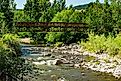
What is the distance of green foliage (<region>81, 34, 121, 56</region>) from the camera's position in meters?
41.2

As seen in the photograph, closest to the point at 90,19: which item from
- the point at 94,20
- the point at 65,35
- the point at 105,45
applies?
the point at 94,20

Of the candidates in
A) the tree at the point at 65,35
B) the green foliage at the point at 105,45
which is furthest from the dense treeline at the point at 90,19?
the green foliage at the point at 105,45

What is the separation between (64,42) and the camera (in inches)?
2692

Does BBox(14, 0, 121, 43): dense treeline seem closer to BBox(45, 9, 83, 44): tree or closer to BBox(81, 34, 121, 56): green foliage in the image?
BBox(45, 9, 83, 44): tree

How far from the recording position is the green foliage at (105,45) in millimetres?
41247

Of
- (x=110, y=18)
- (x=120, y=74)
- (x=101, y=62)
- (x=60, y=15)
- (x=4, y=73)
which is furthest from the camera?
(x=60, y=15)

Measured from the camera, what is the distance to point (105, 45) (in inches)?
1866

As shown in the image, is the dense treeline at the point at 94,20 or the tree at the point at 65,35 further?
the tree at the point at 65,35

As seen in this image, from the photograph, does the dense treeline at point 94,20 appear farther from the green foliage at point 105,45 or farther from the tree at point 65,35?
the green foliage at point 105,45

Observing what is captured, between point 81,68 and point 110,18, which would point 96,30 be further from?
point 81,68

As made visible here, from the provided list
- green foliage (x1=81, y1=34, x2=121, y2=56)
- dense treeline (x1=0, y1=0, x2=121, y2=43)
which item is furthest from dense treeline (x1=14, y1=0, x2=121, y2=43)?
green foliage (x1=81, y1=34, x2=121, y2=56)

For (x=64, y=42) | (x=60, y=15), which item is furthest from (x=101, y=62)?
(x=60, y=15)

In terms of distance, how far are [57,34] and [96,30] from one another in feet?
28.0

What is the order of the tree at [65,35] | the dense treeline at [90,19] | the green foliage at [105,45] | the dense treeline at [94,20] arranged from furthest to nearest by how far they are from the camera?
the tree at [65,35] < the dense treeline at [94,20] < the dense treeline at [90,19] < the green foliage at [105,45]
